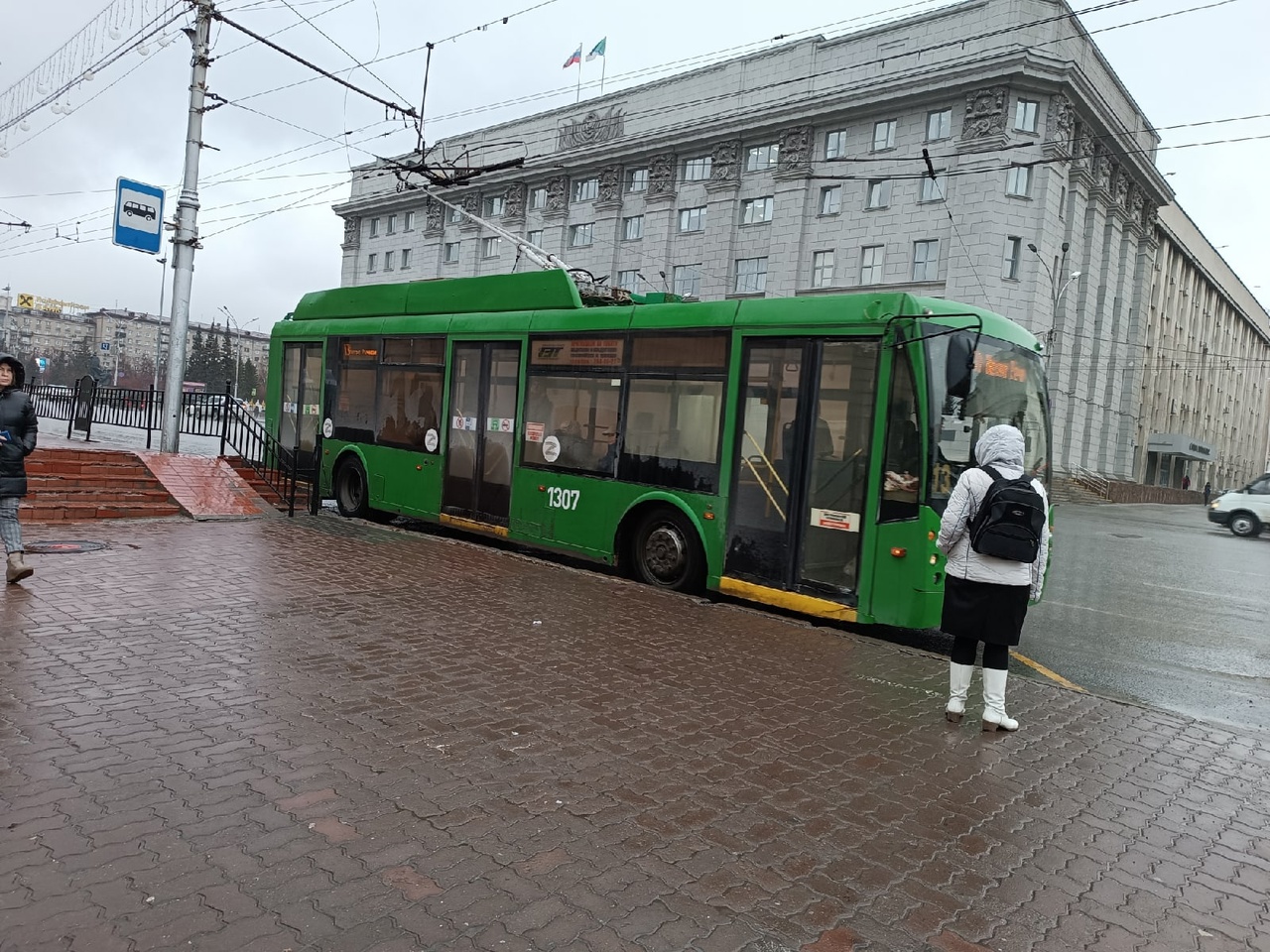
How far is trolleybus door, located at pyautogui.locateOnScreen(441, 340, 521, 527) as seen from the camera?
1105 centimetres

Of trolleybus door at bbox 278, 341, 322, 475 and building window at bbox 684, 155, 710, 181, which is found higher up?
building window at bbox 684, 155, 710, 181

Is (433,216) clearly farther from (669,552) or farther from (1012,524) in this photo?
(1012,524)

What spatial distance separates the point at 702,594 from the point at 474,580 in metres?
2.38

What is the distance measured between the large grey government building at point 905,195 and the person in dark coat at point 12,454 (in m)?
20.6

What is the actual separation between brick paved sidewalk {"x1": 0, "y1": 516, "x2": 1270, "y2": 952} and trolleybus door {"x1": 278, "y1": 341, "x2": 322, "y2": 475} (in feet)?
23.9

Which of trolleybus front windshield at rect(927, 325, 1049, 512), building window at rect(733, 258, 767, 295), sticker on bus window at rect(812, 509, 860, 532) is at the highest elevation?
building window at rect(733, 258, 767, 295)

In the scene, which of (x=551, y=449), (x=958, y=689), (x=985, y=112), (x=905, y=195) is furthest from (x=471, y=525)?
(x=985, y=112)

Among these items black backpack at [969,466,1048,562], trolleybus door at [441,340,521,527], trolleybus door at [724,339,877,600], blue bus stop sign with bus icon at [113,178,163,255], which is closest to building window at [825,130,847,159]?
blue bus stop sign with bus icon at [113,178,163,255]

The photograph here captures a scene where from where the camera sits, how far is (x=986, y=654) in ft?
17.7

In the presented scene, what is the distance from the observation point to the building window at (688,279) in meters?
45.9

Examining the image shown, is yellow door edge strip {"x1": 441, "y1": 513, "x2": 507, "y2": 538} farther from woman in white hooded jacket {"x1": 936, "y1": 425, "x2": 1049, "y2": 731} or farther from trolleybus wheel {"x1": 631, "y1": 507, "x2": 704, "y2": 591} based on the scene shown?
woman in white hooded jacket {"x1": 936, "y1": 425, "x2": 1049, "y2": 731}

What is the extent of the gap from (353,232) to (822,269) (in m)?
40.8

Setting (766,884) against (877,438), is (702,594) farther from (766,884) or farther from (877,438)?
(766,884)

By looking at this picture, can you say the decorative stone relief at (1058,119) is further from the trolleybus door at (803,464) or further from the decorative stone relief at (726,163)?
the trolleybus door at (803,464)
